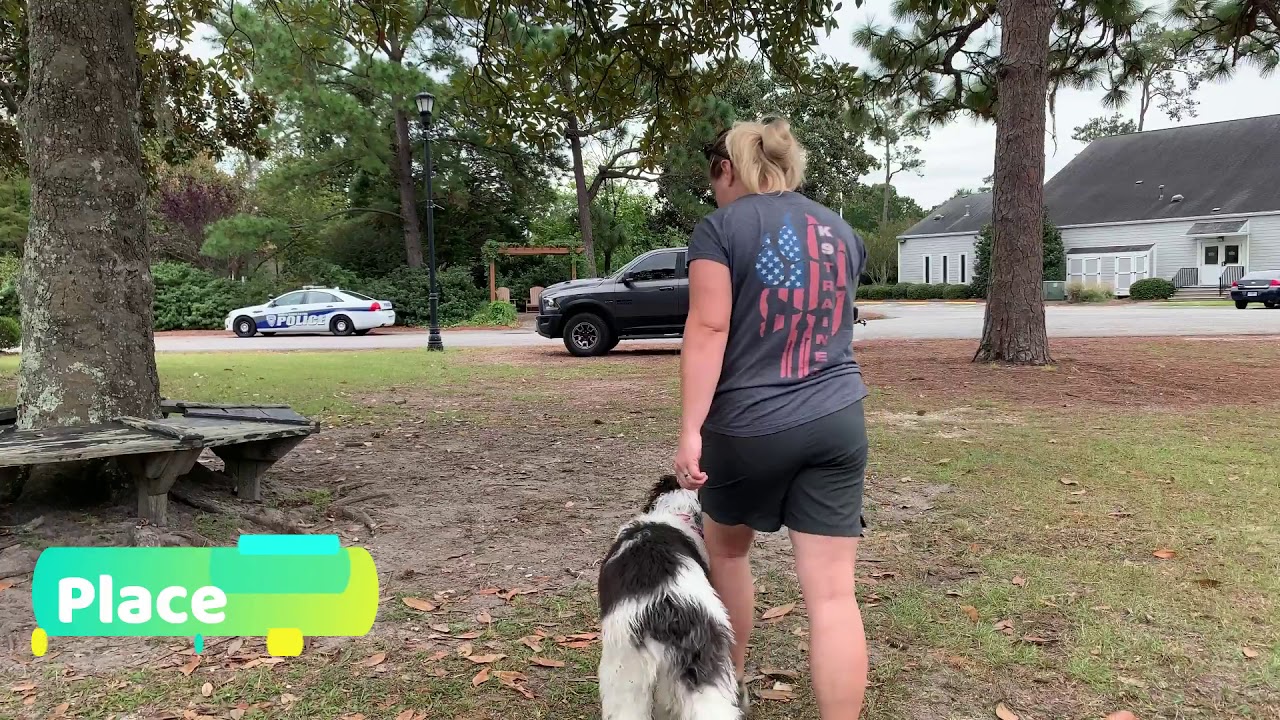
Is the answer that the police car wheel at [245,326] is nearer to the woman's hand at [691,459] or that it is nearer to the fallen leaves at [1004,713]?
the woman's hand at [691,459]

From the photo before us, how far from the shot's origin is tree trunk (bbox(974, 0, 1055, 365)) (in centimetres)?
982

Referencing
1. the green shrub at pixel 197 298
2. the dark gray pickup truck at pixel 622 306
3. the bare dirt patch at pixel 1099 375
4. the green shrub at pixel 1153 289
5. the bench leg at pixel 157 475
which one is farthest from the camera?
the green shrub at pixel 1153 289

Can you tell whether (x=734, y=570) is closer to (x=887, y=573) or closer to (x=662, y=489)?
(x=662, y=489)

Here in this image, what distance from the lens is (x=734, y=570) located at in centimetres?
228

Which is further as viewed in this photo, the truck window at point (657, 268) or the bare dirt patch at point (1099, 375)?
the truck window at point (657, 268)

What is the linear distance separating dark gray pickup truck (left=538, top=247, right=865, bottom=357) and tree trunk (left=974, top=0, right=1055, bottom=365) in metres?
5.06

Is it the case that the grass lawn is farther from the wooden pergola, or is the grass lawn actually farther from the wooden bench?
the wooden pergola

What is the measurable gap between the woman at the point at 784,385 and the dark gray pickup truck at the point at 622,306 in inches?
442

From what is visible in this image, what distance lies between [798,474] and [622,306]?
11.7 m

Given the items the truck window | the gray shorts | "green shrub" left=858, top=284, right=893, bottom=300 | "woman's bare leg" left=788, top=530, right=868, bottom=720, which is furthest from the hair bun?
"green shrub" left=858, top=284, right=893, bottom=300

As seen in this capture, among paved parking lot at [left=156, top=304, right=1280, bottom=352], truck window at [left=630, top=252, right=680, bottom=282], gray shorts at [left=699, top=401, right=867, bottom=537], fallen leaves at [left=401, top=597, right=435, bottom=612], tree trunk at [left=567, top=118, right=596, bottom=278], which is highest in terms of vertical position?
tree trunk at [left=567, top=118, right=596, bottom=278]

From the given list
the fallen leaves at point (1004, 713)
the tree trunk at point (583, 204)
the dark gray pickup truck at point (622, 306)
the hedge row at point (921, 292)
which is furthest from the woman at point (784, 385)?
the hedge row at point (921, 292)

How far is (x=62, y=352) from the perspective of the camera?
3779mm

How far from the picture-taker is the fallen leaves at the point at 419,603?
3217 millimetres
